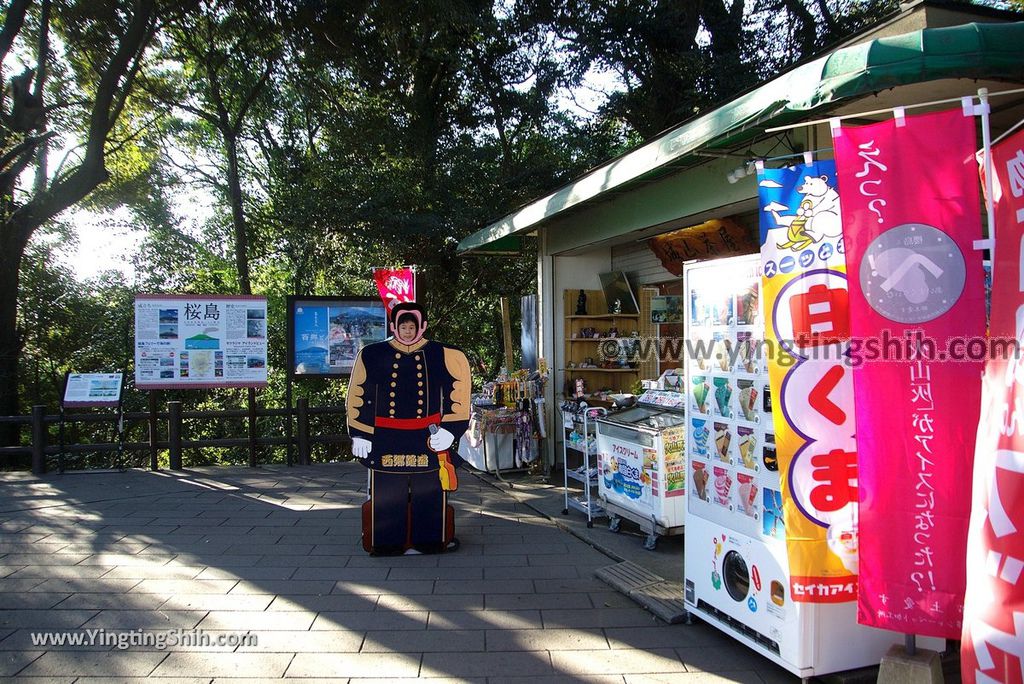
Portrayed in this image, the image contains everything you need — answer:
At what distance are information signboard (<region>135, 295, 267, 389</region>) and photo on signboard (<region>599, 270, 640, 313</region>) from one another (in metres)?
4.67

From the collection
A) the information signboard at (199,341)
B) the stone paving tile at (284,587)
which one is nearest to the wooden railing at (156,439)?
the information signboard at (199,341)

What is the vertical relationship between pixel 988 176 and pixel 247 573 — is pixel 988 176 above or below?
above

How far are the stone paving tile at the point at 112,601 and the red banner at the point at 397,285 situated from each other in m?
4.31

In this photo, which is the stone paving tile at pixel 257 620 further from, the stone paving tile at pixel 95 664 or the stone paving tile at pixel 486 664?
the stone paving tile at pixel 486 664

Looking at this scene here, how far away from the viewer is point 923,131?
249 cm

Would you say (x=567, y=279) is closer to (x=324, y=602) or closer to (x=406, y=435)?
(x=406, y=435)

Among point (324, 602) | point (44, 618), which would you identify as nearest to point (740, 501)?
point (324, 602)

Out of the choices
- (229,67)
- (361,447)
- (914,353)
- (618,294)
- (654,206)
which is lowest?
(361,447)

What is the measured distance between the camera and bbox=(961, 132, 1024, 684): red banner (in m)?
1.92

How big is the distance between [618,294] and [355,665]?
552cm

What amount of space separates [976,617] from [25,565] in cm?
618

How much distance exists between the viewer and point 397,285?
8.00m

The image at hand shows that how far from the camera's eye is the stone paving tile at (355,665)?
3.31m

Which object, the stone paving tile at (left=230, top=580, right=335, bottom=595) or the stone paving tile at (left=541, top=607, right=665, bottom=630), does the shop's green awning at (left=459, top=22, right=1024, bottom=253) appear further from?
the stone paving tile at (left=230, top=580, right=335, bottom=595)
